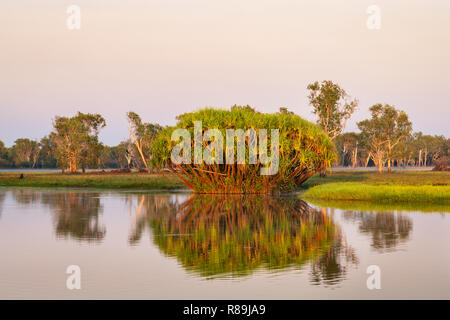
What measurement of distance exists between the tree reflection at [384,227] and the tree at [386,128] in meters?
79.2

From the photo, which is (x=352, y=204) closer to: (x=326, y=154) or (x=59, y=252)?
(x=326, y=154)

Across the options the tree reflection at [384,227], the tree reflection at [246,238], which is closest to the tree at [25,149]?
the tree reflection at [246,238]

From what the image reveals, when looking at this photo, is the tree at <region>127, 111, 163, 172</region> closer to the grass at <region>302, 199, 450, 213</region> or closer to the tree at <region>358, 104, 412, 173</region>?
the tree at <region>358, 104, 412, 173</region>

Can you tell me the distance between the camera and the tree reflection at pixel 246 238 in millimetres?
15846

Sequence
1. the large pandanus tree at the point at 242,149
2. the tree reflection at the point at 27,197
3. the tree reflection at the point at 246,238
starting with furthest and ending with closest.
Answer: the large pandanus tree at the point at 242,149, the tree reflection at the point at 27,197, the tree reflection at the point at 246,238

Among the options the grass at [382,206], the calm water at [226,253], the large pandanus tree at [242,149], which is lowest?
the calm water at [226,253]

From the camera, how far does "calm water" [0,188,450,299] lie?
13156 mm

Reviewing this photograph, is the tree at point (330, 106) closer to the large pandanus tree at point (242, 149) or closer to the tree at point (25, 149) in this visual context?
the large pandanus tree at point (242, 149)

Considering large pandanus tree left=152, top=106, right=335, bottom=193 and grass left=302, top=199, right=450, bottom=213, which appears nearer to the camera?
grass left=302, top=199, right=450, bottom=213

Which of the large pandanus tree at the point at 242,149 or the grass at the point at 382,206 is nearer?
the grass at the point at 382,206

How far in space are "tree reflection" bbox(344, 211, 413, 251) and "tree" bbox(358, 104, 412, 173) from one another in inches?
3117

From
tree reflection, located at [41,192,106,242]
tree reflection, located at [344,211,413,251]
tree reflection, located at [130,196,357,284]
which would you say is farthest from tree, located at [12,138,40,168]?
tree reflection, located at [344,211,413,251]

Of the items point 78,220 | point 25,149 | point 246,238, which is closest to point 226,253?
point 246,238

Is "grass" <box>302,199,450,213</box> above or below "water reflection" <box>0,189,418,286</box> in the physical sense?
above
